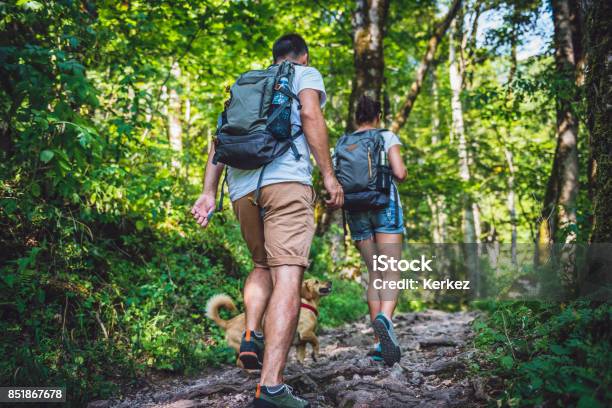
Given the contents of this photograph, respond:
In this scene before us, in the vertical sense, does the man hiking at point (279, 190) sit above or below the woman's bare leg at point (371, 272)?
above

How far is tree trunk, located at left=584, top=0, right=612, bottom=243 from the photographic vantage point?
3.35m

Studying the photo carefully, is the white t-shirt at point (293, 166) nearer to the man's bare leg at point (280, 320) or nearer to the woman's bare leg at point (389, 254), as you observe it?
the man's bare leg at point (280, 320)

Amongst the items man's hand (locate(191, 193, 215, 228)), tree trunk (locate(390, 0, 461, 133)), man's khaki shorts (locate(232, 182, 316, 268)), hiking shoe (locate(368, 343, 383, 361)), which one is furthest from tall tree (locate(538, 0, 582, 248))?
man's hand (locate(191, 193, 215, 228))

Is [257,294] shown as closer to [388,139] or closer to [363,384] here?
[363,384]

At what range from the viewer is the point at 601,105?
3.43 m

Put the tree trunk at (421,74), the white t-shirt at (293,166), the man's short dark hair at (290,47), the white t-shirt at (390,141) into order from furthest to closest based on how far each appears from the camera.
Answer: the tree trunk at (421,74) → the white t-shirt at (390,141) → the man's short dark hair at (290,47) → the white t-shirt at (293,166)

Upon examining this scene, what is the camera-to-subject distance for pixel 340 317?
805 centimetres

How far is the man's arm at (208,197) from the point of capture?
130 inches

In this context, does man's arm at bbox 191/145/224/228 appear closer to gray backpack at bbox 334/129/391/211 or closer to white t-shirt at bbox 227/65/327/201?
white t-shirt at bbox 227/65/327/201

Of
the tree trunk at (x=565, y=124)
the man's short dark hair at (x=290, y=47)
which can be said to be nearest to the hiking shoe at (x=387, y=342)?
the man's short dark hair at (x=290, y=47)

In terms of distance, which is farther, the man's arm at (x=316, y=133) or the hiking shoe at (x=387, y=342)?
the hiking shoe at (x=387, y=342)

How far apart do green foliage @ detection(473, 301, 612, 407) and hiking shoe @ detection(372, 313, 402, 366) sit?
0.82 metres

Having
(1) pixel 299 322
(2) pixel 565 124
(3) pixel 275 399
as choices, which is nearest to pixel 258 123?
(3) pixel 275 399

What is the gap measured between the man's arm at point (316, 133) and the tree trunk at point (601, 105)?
1936 millimetres
